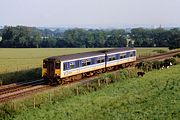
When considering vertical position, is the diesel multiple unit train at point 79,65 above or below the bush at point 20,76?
above

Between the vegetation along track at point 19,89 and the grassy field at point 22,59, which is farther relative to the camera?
the grassy field at point 22,59

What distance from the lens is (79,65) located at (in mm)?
35938

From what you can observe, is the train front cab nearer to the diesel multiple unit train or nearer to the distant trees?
the diesel multiple unit train

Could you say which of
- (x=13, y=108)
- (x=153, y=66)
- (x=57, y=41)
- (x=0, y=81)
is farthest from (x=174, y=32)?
(x=13, y=108)

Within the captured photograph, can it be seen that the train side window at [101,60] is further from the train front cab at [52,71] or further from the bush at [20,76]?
the train front cab at [52,71]

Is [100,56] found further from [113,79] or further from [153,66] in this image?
[153,66]

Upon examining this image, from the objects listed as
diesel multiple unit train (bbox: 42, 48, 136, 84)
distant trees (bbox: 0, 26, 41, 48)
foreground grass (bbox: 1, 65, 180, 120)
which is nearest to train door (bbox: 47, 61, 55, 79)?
diesel multiple unit train (bbox: 42, 48, 136, 84)

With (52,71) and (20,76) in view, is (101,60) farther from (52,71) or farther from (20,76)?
(20,76)

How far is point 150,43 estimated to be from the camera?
376 feet

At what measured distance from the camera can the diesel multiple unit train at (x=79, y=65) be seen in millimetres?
33375

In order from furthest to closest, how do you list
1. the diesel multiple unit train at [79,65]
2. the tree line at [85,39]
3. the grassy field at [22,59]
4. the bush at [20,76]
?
the tree line at [85,39], the grassy field at [22,59], the bush at [20,76], the diesel multiple unit train at [79,65]

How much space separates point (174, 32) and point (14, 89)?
89702 mm

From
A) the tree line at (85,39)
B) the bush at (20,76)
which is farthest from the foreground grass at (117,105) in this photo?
the tree line at (85,39)

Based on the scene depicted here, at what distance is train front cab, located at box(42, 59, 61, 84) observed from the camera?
109 feet
